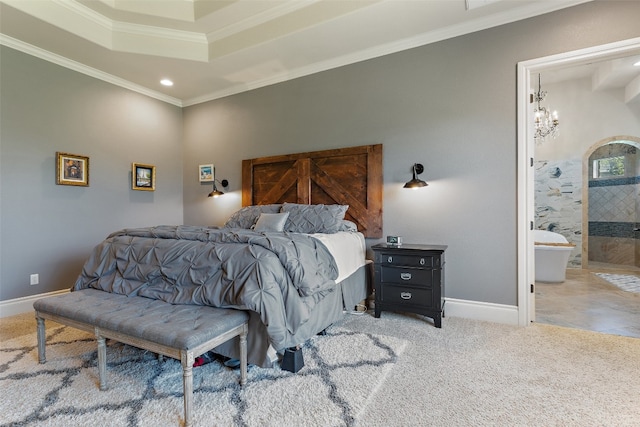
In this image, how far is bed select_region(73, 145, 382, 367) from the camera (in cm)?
180

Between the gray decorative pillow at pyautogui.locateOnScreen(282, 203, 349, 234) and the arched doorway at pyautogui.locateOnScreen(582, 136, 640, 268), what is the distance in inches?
195

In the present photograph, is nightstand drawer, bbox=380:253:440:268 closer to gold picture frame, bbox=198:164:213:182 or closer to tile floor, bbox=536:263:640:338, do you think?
tile floor, bbox=536:263:640:338

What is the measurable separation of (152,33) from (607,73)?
630 centimetres

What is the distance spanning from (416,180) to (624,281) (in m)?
3.81

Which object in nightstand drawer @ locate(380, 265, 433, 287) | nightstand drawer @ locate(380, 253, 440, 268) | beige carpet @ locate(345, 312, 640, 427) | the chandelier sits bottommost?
beige carpet @ locate(345, 312, 640, 427)

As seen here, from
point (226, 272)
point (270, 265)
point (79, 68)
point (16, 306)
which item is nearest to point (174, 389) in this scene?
point (226, 272)

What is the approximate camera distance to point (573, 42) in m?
2.56

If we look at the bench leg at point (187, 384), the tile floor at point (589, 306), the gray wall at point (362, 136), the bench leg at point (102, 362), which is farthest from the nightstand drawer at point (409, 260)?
the bench leg at point (102, 362)

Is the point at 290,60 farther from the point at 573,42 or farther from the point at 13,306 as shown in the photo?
the point at 13,306

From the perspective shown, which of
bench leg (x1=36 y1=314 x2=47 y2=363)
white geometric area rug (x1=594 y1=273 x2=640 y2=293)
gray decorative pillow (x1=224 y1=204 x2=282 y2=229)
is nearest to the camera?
bench leg (x1=36 y1=314 x2=47 y2=363)

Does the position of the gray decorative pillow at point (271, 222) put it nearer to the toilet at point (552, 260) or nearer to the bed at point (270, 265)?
the bed at point (270, 265)

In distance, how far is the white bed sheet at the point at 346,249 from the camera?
2559 mm

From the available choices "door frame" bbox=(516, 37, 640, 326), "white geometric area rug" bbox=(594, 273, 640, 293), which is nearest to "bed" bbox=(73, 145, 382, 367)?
"door frame" bbox=(516, 37, 640, 326)

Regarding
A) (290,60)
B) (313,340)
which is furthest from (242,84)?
(313,340)
